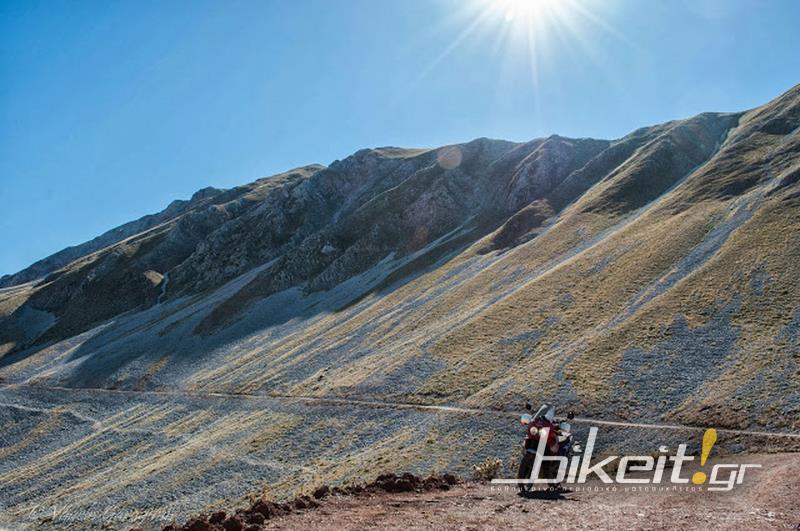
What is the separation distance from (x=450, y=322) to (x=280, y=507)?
145ft

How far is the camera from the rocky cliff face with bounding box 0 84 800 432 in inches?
1451

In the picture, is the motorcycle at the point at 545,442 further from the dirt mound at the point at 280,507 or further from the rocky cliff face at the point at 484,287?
the rocky cliff face at the point at 484,287

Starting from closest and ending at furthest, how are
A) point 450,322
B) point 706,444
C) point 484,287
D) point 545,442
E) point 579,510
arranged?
point 579,510, point 545,442, point 706,444, point 450,322, point 484,287

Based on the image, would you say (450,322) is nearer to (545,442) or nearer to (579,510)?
(545,442)

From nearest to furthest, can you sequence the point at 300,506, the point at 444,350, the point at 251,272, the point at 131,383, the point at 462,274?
1. the point at 300,506
2. the point at 444,350
3. the point at 131,383
4. the point at 462,274
5. the point at 251,272

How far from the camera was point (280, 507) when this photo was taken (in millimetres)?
15680

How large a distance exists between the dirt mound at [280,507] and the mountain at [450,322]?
890 cm

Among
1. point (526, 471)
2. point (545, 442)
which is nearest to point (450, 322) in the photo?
point (526, 471)

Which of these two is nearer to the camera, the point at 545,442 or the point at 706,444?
the point at 545,442

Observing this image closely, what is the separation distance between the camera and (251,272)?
138 meters

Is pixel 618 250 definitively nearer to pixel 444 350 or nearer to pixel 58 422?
pixel 444 350

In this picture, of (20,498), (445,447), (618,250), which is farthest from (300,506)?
(618,250)

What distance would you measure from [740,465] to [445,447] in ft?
51.1

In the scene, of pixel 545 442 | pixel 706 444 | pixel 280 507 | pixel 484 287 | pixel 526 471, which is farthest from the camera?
pixel 484 287
